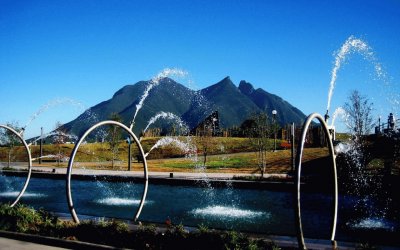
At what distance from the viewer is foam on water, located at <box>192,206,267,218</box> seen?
16469mm

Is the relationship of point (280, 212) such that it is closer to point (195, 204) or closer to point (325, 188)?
point (195, 204)

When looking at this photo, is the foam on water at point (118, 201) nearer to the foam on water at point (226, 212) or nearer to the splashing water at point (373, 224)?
the foam on water at point (226, 212)

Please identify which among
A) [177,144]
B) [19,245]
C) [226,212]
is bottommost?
[226,212]

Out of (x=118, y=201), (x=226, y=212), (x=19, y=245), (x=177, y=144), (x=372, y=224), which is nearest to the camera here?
(x=19, y=245)

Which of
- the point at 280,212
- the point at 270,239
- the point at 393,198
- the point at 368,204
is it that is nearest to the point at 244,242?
the point at 270,239

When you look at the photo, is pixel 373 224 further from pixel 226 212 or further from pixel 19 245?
pixel 19 245

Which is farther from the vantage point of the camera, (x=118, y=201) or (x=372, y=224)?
(x=118, y=201)

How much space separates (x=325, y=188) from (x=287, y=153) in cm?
2594

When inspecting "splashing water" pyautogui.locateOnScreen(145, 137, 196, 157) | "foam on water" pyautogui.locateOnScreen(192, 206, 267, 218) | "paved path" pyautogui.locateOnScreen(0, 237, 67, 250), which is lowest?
"foam on water" pyautogui.locateOnScreen(192, 206, 267, 218)

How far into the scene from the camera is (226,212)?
17.2 metres

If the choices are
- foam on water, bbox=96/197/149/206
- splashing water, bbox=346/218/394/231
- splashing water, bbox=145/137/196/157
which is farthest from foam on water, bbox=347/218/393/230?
splashing water, bbox=145/137/196/157

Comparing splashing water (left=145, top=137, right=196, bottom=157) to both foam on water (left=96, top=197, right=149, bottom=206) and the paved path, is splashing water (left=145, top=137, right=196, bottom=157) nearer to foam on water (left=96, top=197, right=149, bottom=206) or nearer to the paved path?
foam on water (left=96, top=197, right=149, bottom=206)

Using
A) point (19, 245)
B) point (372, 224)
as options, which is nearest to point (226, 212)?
point (372, 224)

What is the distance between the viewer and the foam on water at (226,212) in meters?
16.5
